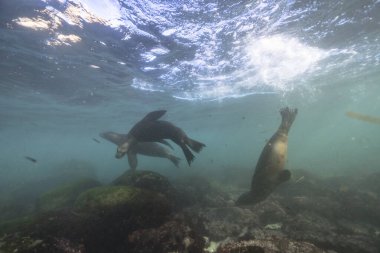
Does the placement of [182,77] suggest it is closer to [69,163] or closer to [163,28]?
[163,28]

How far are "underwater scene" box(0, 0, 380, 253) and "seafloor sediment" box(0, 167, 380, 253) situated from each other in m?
0.03

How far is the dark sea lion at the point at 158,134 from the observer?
9766 millimetres

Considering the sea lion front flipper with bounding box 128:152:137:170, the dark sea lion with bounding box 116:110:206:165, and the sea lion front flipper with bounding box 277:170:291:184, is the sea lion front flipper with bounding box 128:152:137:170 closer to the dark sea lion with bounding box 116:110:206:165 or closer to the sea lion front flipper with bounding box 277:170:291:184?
the dark sea lion with bounding box 116:110:206:165

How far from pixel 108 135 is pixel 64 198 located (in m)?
5.40

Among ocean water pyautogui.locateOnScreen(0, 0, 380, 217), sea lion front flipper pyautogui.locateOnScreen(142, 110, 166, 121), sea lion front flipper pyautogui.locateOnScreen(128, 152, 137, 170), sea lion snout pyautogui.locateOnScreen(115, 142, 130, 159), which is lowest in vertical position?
sea lion front flipper pyautogui.locateOnScreen(128, 152, 137, 170)

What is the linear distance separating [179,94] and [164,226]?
797 inches

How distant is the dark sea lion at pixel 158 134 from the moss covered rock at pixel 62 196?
2815mm

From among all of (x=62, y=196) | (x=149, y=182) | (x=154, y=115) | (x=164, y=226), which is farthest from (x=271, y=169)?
(x=62, y=196)

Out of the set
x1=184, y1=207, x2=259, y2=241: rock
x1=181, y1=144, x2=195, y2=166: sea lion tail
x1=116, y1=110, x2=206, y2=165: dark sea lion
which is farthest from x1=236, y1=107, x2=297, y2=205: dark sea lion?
x1=116, y1=110, x2=206, y2=165: dark sea lion

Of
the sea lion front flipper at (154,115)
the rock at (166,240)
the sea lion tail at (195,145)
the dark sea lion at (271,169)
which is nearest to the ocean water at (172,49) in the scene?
the sea lion front flipper at (154,115)

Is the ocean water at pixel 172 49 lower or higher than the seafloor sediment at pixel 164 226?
higher

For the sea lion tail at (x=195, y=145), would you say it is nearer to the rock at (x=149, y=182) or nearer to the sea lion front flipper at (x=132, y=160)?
the rock at (x=149, y=182)

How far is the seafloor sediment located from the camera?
528 centimetres

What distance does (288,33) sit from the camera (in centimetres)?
1494
